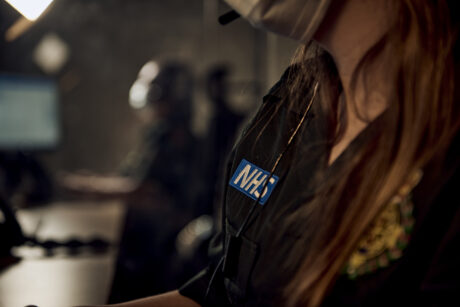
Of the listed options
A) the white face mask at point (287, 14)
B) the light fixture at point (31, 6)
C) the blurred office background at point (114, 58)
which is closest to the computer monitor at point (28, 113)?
the blurred office background at point (114, 58)

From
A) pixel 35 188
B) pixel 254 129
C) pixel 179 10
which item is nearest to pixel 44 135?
pixel 35 188

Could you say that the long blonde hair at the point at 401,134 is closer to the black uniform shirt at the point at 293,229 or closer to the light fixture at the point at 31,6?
the black uniform shirt at the point at 293,229

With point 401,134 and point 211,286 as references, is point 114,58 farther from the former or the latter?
point 401,134

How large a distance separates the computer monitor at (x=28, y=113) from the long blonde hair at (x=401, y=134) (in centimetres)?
223

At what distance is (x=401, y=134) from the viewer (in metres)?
0.40

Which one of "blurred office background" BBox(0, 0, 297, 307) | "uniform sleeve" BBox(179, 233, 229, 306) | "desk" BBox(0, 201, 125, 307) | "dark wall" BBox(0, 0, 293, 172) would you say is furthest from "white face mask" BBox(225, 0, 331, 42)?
"dark wall" BBox(0, 0, 293, 172)

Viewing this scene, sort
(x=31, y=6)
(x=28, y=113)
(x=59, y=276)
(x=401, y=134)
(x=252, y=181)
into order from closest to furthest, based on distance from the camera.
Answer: (x=401, y=134)
(x=252, y=181)
(x=31, y=6)
(x=59, y=276)
(x=28, y=113)

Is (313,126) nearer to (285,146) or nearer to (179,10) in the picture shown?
(285,146)

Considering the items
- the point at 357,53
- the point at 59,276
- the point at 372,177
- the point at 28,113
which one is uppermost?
the point at 357,53

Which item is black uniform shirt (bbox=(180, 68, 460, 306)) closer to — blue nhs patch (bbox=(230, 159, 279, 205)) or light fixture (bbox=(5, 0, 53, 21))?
blue nhs patch (bbox=(230, 159, 279, 205))

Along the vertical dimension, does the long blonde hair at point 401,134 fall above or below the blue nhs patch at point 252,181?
above

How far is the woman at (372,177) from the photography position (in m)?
0.40

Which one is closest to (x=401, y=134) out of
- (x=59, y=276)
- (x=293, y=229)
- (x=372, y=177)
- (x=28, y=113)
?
(x=372, y=177)

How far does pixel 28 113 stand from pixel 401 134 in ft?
8.27
